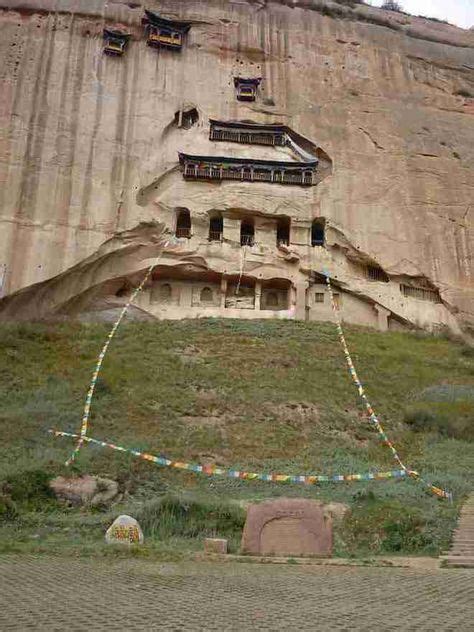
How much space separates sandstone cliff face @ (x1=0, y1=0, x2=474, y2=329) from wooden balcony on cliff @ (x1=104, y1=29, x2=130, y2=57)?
0.53 metres

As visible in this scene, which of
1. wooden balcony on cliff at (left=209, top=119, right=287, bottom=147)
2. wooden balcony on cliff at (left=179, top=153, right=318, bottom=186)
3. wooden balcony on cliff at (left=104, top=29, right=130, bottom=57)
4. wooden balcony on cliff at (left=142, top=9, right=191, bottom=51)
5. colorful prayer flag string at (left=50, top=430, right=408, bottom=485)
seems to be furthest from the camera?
wooden balcony on cliff at (left=142, top=9, right=191, bottom=51)

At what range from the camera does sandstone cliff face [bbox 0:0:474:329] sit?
28.0 m

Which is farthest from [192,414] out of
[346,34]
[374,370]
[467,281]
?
[346,34]

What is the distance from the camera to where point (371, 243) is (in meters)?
30.6

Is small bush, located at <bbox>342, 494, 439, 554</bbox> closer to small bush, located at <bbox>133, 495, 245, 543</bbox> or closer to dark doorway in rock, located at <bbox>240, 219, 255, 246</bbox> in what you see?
small bush, located at <bbox>133, 495, 245, 543</bbox>

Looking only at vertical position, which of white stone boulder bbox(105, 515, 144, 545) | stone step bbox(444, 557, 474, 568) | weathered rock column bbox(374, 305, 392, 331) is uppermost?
weathered rock column bbox(374, 305, 392, 331)

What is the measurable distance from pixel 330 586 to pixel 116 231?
Result: 2375cm

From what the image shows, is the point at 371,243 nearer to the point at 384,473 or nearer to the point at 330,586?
the point at 384,473

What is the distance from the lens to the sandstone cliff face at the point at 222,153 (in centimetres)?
2798

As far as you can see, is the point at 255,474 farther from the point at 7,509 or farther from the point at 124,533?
the point at 7,509

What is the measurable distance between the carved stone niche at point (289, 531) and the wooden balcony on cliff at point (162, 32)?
30.7 metres

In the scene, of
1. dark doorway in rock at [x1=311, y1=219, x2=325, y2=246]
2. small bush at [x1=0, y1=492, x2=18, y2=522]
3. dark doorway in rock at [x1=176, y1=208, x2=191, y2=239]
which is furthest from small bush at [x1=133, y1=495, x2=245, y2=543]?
dark doorway in rock at [x1=311, y1=219, x2=325, y2=246]

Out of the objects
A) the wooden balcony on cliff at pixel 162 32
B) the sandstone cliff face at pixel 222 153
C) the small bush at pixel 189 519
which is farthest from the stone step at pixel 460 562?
the wooden balcony on cliff at pixel 162 32

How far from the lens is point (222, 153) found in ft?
107
